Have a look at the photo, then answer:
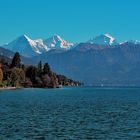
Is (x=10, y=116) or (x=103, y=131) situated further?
(x=10, y=116)

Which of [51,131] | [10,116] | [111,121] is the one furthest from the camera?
[10,116]

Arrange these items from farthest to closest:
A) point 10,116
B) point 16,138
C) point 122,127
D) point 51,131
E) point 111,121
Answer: point 10,116 → point 111,121 → point 122,127 → point 51,131 → point 16,138

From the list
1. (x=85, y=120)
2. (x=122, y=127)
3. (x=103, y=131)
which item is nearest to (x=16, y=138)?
(x=103, y=131)

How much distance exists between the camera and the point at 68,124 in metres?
63.9

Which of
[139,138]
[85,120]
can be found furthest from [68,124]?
[139,138]

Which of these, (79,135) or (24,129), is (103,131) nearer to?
(79,135)

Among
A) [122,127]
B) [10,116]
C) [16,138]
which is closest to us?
[16,138]

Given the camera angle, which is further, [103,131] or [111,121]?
[111,121]

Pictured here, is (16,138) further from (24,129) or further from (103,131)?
(103,131)

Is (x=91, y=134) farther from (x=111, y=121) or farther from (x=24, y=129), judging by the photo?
(x=111, y=121)

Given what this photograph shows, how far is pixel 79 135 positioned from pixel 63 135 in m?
1.81

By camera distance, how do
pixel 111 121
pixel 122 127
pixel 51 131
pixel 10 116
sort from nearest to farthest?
pixel 51 131
pixel 122 127
pixel 111 121
pixel 10 116

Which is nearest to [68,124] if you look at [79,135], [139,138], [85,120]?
[85,120]

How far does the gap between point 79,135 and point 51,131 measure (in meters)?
4.32
